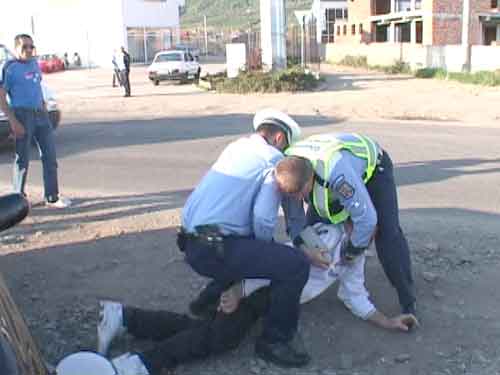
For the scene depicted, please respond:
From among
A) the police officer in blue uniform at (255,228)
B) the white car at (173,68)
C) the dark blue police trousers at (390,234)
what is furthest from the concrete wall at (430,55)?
the police officer in blue uniform at (255,228)

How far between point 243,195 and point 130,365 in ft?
3.59

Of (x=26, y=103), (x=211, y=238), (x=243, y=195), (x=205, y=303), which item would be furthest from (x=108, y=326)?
(x=26, y=103)

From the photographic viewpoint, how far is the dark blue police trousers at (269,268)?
413cm

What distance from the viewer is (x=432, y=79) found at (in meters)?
31.8

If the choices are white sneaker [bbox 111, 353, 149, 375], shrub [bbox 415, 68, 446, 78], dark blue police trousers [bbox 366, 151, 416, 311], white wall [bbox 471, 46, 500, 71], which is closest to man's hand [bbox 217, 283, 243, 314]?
white sneaker [bbox 111, 353, 149, 375]

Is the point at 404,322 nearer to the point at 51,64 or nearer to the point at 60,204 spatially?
the point at 60,204

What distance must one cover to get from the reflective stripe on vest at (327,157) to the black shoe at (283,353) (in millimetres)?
803

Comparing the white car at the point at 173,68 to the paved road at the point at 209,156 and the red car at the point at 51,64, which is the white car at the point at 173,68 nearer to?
the paved road at the point at 209,156

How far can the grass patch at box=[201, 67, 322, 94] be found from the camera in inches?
994

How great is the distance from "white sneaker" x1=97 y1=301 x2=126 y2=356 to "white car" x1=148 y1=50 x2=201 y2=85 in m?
29.9

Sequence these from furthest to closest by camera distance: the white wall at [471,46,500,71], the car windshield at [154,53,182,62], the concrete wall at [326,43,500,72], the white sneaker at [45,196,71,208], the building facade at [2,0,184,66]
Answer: the building facade at [2,0,184,66], the car windshield at [154,53,182,62], the concrete wall at [326,43,500,72], the white wall at [471,46,500,71], the white sneaker at [45,196,71,208]

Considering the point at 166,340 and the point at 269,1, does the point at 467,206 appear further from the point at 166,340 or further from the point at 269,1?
the point at 269,1

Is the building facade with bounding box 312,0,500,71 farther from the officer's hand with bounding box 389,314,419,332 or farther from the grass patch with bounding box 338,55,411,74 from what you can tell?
the officer's hand with bounding box 389,314,419,332

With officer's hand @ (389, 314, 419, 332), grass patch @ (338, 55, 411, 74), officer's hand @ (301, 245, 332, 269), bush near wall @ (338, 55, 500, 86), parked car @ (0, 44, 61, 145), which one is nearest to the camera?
officer's hand @ (301, 245, 332, 269)
